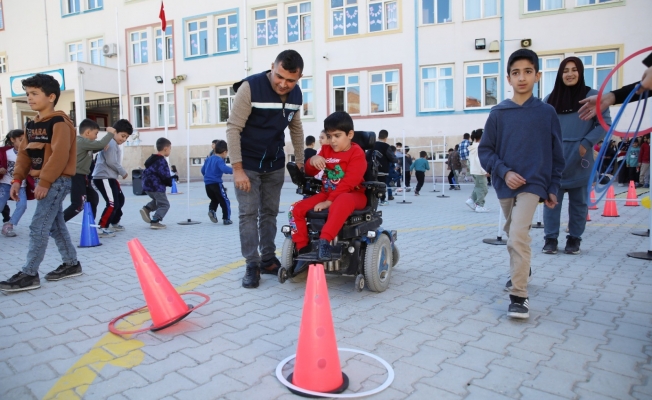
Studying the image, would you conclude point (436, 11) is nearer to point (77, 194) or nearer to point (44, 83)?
point (77, 194)

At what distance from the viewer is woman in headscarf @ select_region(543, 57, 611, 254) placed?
5.37 metres

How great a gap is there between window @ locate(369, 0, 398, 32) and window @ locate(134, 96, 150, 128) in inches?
551

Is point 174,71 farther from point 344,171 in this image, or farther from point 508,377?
point 508,377

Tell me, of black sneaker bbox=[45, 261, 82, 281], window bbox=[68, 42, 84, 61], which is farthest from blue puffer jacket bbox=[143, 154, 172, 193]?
window bbox=[68, 42, 84, 61]

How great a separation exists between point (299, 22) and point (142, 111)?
11.0 meters

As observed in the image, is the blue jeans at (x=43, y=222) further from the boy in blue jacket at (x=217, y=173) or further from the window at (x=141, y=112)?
the window at (x=141, y=112)

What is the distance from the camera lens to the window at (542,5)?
62.1 feet

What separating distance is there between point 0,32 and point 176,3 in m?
14.5

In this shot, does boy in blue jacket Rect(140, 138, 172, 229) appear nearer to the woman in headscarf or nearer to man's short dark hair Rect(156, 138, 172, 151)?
man's short dark hair Rect(156, 138, 172, 151)

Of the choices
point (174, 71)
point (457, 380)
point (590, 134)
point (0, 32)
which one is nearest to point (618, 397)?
point (457, 380)

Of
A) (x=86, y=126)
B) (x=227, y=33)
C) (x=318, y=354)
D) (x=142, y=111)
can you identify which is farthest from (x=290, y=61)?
(x=142, y=111)

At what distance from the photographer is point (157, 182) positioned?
851 centimetres

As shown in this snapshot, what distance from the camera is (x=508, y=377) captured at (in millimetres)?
2604

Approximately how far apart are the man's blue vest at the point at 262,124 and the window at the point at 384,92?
1776cm
